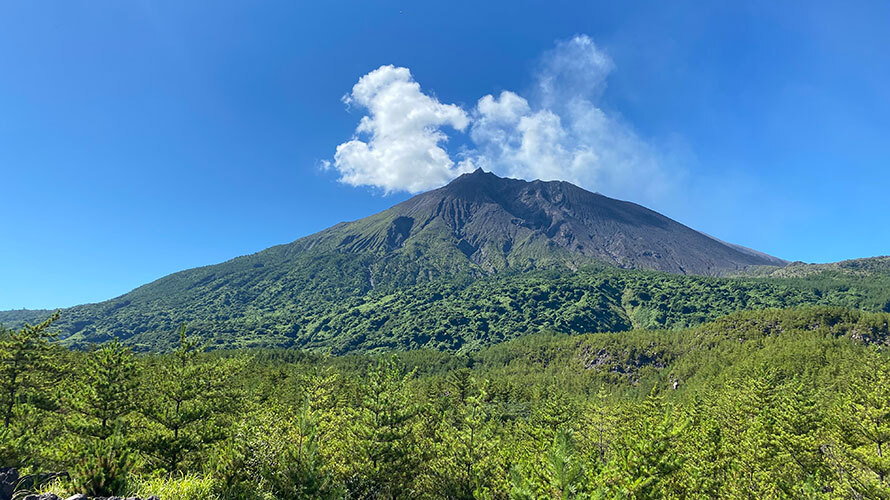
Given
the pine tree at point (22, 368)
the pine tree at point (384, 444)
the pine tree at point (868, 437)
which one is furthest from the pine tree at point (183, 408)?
the pine tree at point (868, 437)

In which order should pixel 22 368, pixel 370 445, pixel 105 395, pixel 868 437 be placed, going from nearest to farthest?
pixel 105 395, pixel 370 445, pixel 22 368, pixel 868 437

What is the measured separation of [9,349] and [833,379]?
134881mm

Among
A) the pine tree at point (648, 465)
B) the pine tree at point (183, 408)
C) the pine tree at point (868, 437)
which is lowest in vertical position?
the pine tree at point (868, 437)

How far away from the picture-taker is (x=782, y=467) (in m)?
31.5

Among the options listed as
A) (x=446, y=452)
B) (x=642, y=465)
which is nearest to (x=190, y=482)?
(x=446, y=452)

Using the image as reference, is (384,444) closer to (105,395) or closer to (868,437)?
(105,395)

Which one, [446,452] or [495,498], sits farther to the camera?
[446,452]

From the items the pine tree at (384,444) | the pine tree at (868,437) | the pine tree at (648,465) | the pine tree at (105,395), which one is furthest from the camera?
the pine tree at (868,437)

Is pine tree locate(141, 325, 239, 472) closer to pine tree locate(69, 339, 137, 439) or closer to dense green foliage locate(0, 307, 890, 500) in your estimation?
dense green foliage locate(0, 307, 890, 500)

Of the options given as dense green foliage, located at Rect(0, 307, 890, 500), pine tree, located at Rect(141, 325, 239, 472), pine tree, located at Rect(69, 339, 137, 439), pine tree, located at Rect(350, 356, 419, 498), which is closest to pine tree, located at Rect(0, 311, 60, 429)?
dense green foliage, located at Rect(0, 307, 890, 500)

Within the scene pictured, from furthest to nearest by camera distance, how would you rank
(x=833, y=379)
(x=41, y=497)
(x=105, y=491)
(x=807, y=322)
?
(x=807, y=322)
(x=833, y=379)
(x=105, y=491)
(x=41, y=497)

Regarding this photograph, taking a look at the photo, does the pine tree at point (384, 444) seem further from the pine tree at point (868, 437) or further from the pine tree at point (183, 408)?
the pine tree at point (868, 437)

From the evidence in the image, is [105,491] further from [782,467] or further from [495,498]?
[782,467]

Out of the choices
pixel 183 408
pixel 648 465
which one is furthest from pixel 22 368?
pixel 648 465
